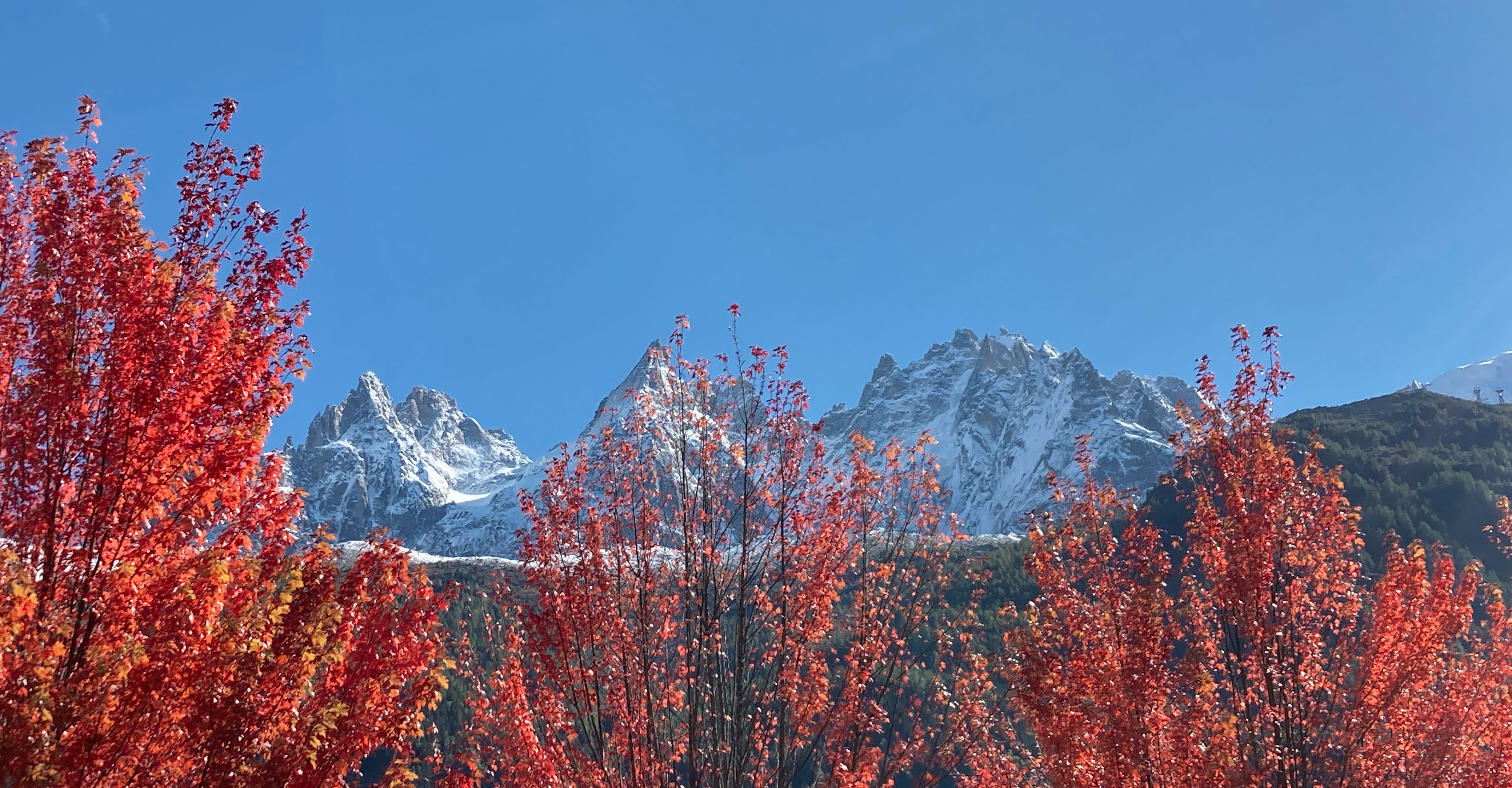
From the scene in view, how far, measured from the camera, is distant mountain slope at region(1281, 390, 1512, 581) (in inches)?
5394

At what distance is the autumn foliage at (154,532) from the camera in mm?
6004

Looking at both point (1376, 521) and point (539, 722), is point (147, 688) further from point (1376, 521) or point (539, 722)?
point (1376, 521)

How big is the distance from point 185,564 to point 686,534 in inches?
184

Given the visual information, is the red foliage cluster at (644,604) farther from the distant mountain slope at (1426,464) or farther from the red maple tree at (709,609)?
the distant mountain slope at (1426,464)

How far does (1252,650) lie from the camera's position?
1123 centimetres

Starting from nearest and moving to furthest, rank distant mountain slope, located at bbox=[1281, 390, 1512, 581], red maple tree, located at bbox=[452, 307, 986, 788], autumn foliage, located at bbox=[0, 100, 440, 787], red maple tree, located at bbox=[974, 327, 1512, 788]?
autumn foliage, located at bbox=[0, 100, 440, 787]
red maple tree, located at bbox=[452, 307, 986, 788]
red maple tree, located at bbox=[974, 327, 1512, 788]
distant mountain slope, located at bbox=[1281, 390, 1512, 581]

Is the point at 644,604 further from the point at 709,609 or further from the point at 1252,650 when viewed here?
the point at 1252,650

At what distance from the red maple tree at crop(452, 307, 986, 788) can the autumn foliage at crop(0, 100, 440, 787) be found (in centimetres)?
260

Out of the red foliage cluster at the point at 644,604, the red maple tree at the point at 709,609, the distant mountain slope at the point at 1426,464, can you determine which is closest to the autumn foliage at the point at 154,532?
the red foliage cluster at the point at 644,604

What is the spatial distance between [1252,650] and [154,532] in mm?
A: 11771

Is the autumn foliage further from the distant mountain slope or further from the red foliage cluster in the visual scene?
the distant mountain slope

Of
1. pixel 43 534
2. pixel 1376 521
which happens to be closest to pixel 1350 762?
pixel 43 534

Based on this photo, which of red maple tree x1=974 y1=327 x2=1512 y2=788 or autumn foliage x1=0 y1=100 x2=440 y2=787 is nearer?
autumn foliage x1=0 y1=100 x2=440 y2=787

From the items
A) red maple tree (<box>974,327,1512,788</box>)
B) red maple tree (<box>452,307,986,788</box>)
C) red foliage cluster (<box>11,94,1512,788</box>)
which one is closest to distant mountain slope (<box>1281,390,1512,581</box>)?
red maple tree (<box>974,327,1512,788</box>)
